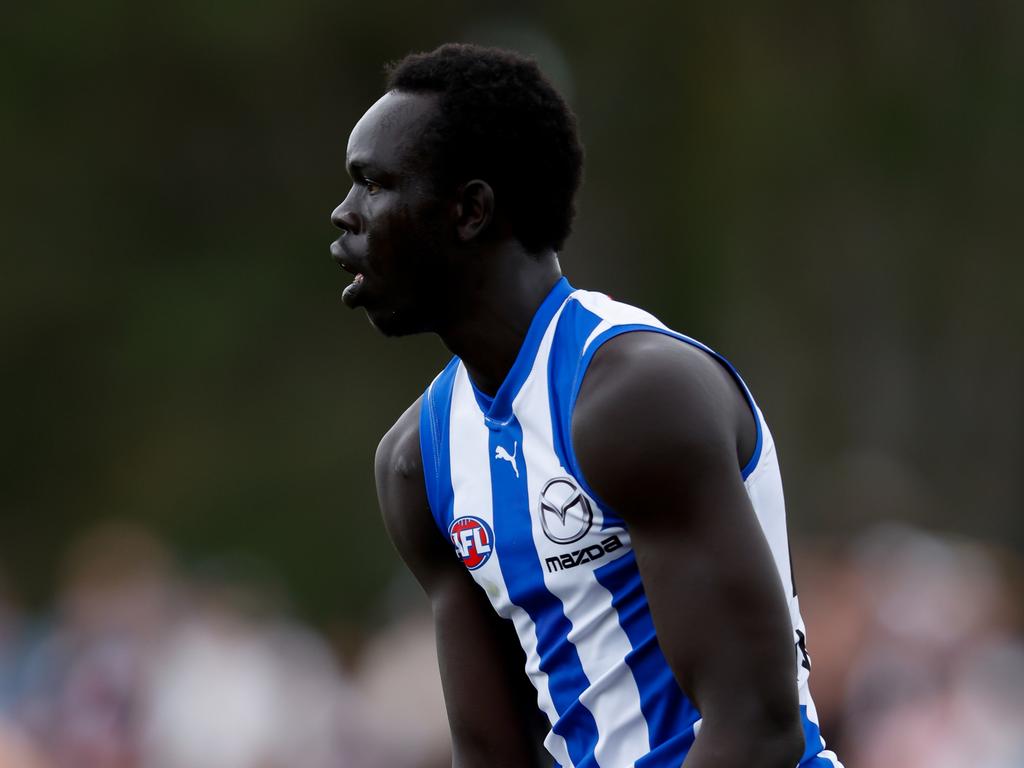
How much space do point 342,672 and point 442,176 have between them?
10276 mm

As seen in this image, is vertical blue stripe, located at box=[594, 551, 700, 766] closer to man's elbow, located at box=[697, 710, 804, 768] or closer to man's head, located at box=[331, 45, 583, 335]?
man's elbow, located at box=[697, 710, 804, 768]

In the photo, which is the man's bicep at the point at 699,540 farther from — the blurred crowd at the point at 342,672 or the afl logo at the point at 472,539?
the blurred crowd at the point at 342,672

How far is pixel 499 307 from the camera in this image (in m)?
4.18

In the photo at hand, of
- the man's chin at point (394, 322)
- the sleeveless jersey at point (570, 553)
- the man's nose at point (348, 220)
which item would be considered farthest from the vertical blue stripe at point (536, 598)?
the man's nose at point (348, 220)

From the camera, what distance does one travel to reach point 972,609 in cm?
930

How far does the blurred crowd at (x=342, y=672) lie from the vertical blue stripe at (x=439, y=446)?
3.52 meters

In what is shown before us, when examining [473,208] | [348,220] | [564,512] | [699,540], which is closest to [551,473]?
[564,512]

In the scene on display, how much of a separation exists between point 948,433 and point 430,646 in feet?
23.5

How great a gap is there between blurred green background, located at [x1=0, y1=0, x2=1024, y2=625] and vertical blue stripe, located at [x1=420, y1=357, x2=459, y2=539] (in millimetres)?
8589

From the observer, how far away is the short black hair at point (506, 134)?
4113 mm

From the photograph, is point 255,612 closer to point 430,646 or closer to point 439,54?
point 430,646

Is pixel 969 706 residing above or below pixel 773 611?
below

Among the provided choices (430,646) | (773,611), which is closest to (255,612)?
(430,646)

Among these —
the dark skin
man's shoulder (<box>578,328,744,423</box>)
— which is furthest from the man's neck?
man's shoulder (<box>578,328,744,423</box>)
